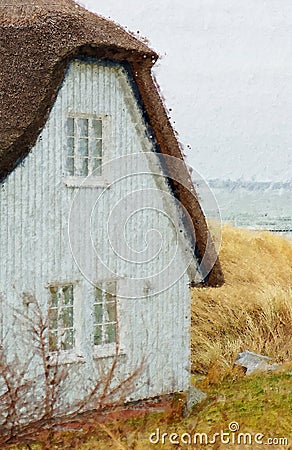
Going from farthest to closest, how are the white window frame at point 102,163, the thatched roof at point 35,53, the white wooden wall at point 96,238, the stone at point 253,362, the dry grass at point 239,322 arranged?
the dry grass at point 239,322 → the stone at point 253,362 → the white window frame at point 102,163 → the white wooden wall at point 96,238 → the thatched roof at point 35,53

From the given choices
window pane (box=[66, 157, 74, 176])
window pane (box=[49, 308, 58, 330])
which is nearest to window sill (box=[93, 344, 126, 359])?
window pane (box=[49, 308, 58, 330])

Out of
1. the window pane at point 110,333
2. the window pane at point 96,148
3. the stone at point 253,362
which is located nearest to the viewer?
the window pane at point 96,148

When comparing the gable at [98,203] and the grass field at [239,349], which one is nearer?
the gable at [98,203]

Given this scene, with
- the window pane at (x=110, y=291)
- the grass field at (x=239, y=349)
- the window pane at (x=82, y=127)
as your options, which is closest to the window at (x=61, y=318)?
the window pane at (x=110, y=291)

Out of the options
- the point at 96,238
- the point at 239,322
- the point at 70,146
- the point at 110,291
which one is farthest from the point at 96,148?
the point at 239,322

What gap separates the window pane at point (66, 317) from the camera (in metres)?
5.52

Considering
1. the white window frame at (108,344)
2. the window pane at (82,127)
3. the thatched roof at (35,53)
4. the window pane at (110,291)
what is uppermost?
the thatched roof at (35,53)

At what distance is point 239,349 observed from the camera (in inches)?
331

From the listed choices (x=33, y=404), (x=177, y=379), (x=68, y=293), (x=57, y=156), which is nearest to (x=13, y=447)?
(x=33, y=404)

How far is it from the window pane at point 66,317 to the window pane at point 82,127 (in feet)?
4.13

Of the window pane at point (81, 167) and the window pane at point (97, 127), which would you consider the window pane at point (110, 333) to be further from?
the window pane at point (97, 127)

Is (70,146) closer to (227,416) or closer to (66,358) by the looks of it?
(66,358)

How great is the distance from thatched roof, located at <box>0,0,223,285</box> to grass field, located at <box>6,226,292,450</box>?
2.03m

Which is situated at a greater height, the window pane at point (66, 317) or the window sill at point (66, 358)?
the window pane at point (66, 317)
